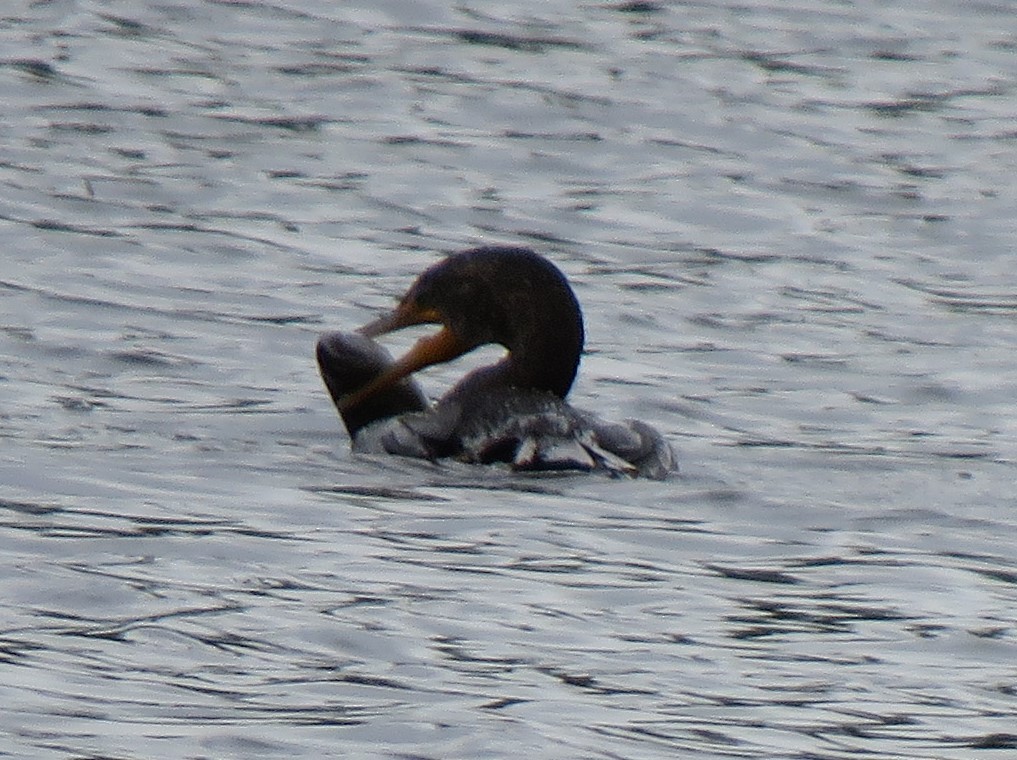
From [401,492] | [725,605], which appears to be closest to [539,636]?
[725,605]

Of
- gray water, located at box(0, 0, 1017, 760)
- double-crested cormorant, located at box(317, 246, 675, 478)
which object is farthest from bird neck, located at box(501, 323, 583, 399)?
gray water, located at box(0, 0, 1017, 760)

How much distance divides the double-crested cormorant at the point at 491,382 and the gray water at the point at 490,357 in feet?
0.45

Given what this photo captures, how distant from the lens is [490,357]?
13.6 meters

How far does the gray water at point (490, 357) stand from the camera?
698 cm

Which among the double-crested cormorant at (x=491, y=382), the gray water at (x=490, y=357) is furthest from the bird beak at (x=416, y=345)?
the gray water at (x=490, y=357)

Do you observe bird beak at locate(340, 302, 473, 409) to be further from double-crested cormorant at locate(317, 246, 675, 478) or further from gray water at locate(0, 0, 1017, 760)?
gray water at locate(0, 0, 1017, 760)

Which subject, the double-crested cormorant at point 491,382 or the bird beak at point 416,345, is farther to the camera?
the bird beak at point 416,345

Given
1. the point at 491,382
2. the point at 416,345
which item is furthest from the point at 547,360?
the point at 416,345

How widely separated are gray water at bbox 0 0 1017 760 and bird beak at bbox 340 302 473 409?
0.36 metres

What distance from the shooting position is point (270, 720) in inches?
259

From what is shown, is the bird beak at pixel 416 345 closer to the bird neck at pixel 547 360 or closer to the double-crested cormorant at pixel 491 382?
the double-crested cormorant at pixel 491 382

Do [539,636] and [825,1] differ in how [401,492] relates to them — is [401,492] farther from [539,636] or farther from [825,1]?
[825,1]

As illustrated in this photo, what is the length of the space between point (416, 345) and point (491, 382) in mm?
535

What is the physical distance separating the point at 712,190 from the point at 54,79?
14.3 feet
